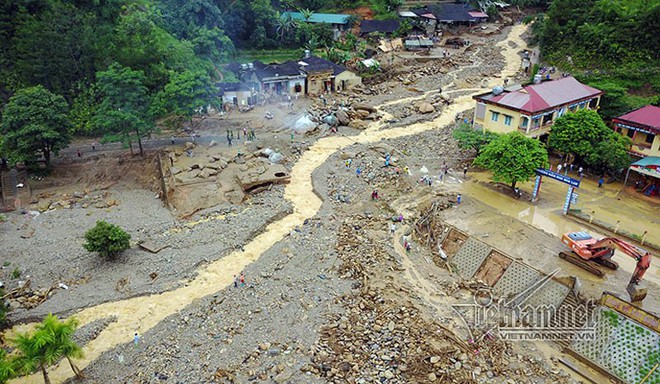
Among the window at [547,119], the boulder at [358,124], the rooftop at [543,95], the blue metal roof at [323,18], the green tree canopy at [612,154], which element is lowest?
the boulder at [358,124]

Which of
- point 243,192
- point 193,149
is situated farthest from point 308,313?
point 193,149

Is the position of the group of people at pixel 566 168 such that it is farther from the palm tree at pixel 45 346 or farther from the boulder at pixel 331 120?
the palm tree at pixel 45 346

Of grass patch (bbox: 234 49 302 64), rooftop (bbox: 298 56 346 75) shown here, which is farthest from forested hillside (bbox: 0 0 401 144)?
grass patch (bbox: 234 49 302 64)

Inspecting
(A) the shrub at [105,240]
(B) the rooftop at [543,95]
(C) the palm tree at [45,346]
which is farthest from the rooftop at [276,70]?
(C) the palm tree at [45,346]

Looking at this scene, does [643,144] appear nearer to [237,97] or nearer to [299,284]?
[299,284]

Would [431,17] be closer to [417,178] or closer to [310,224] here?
[417,178]

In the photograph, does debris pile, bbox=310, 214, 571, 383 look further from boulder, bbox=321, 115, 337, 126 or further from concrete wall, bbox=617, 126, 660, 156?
boulder, bbox=321, 115, 337, 126
